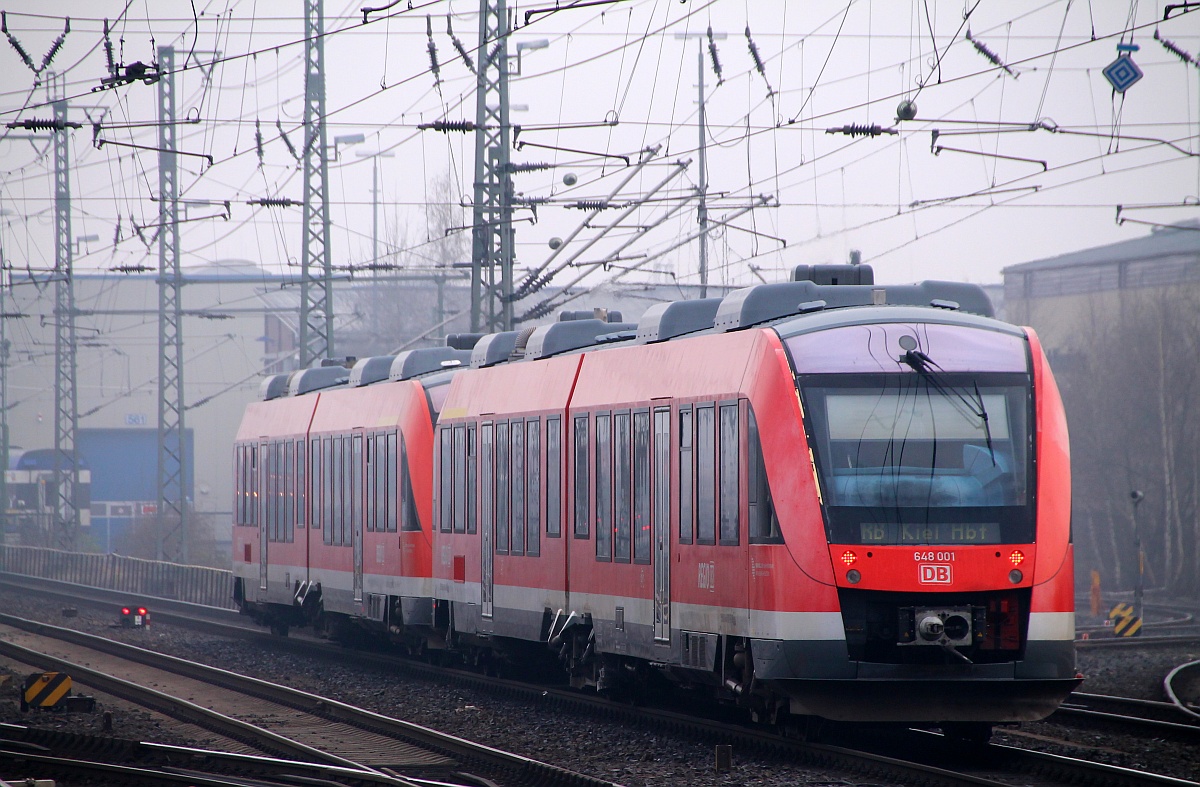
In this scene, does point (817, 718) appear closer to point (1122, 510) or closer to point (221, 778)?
point (221, 778)

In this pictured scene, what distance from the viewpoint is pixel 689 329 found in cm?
1485

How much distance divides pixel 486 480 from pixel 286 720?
3.55 m

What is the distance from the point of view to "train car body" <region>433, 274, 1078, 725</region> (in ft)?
37.2

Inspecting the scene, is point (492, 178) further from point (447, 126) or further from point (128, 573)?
point (128, 573)

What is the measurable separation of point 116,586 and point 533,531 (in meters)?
27.5

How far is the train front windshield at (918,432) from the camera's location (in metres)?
11.4

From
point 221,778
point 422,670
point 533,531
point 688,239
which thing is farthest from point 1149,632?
point 221,778

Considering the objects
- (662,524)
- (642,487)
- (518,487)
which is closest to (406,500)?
(518,487)

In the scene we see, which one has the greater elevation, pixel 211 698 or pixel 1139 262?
pixel 1139 262

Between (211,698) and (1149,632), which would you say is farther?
(1149,632)

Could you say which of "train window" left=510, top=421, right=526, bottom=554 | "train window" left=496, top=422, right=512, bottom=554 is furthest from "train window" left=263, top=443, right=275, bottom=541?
"train window" left=510, top=421, right=526, bottom=554

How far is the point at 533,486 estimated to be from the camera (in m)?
16.7

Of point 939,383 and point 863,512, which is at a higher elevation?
point 939,383

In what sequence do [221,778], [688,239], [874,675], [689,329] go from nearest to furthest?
1. [874,675]
2. [221,778]
3. [689,329]
4. [688,239]
